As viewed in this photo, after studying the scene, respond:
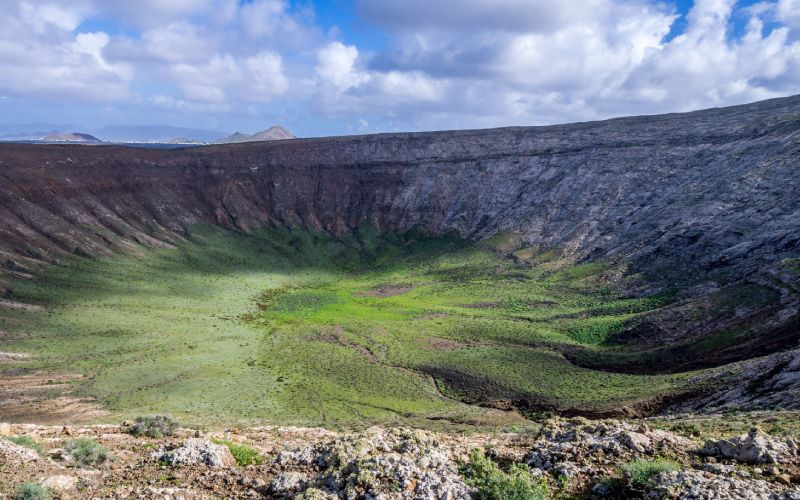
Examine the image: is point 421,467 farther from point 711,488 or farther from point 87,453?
point 87,453

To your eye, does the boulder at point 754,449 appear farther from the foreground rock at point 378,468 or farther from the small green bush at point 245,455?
the small green bush at point 245,455

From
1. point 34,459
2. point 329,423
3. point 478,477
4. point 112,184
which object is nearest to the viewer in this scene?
point 478,477

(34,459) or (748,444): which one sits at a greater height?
(748,444)

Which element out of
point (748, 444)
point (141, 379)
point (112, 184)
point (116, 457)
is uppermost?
point (112, 184)

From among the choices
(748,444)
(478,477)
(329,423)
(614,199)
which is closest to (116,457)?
(478,477)

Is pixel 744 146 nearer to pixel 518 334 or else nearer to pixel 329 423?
pixel 518 334

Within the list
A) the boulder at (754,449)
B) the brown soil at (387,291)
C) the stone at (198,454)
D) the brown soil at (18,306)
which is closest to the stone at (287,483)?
the stone at (198,454)
